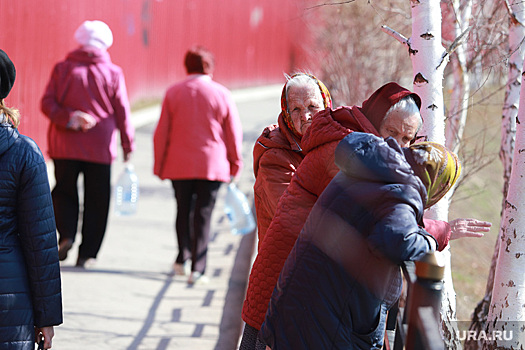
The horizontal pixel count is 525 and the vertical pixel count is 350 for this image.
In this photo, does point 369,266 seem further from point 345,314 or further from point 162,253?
point 162,253

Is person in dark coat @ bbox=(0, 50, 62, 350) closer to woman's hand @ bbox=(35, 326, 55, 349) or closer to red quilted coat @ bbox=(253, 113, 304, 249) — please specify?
woman's hand @ bbox=(35, 326, 55, 349)

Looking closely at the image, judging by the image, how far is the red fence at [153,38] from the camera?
1005 cm

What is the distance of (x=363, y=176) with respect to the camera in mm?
2271

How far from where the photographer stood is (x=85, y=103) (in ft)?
19.9

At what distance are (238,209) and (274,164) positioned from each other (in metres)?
3.40

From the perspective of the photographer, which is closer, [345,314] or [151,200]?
[345,314]

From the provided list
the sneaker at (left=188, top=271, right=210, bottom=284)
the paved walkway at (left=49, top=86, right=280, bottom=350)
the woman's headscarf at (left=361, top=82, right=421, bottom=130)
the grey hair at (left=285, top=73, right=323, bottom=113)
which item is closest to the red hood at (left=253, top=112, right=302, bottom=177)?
the grey hair at (left=285, top=73, right=323, bottom=113)

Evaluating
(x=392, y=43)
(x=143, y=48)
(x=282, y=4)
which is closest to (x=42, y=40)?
(x=392, y=43)

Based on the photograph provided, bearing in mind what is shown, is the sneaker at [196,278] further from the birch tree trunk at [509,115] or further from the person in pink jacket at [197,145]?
the birch tree trunk at [509,115]

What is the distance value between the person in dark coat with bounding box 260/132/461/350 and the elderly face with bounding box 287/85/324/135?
3.05ft

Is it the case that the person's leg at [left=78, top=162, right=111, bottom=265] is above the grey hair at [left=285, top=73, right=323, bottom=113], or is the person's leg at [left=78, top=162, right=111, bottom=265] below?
below

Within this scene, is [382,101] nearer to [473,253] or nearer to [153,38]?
[473,253]

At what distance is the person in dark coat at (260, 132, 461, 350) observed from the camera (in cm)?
223

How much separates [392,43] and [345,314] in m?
7.96
